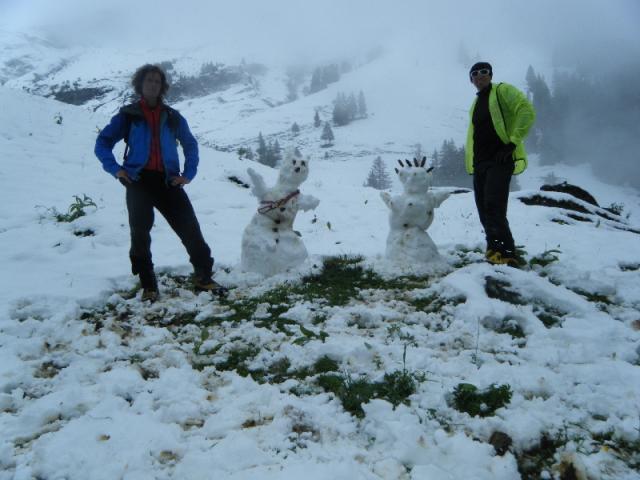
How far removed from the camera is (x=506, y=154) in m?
5.18

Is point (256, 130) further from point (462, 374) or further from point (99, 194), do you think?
point (462, 374)

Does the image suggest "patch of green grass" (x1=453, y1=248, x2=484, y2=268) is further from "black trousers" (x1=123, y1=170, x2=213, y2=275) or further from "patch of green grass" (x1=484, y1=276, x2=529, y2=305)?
"black trousers" (x1=123, y1=170, x2=213, y2=275)

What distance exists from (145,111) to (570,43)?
643 ft

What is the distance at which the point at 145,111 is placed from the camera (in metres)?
4.61

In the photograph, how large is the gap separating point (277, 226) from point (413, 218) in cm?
183

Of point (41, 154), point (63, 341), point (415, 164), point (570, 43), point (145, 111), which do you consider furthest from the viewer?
point (570, 43)

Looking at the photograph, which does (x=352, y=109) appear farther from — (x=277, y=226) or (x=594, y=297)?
(x=594, y=297)

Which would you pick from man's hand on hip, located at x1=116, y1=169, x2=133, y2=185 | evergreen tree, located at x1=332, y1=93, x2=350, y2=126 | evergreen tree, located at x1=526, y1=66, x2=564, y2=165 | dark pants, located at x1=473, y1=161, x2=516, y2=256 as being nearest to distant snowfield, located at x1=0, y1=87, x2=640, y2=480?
dark pants, located at x1=473, y1=161, x2=516, y2=256

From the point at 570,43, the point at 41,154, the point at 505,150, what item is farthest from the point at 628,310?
the point at 570,43

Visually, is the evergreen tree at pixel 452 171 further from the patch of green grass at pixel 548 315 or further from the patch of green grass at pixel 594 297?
the patch of green grass at pixel 548 315

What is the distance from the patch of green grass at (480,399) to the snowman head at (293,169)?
3.69 meters

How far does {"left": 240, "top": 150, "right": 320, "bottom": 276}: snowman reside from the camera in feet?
17.9

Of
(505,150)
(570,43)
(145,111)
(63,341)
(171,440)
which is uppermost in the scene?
(570,43)

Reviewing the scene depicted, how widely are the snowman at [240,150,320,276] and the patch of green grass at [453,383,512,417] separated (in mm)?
3261
